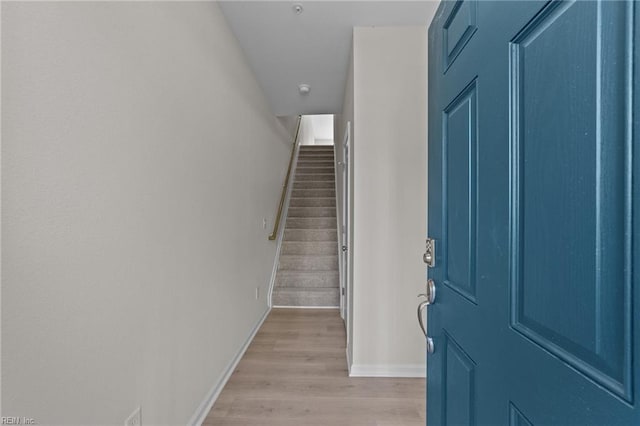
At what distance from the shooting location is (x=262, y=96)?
10.6 feet

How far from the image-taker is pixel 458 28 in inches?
31.6

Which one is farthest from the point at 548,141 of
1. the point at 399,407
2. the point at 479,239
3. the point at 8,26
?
the point at 399,407

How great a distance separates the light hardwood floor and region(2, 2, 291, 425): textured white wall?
0.25 meters

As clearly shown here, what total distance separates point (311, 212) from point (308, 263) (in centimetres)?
108

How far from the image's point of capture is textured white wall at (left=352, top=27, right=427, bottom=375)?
2143 mm

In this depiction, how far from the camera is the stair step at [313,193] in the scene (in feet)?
17.4

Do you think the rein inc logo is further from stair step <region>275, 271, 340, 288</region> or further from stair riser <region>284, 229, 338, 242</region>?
stair riser <region>284, 229, 338, 242</region>

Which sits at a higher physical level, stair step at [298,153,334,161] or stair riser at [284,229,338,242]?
stair step at [298,153,334,161]

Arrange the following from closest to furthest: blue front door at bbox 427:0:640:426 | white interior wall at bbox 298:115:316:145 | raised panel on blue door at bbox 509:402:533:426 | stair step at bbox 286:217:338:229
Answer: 1. blue front door at bbox 427:0:640:426
2. raised panel on blue door at bbox 509:402:533:426
3. stair step at bbox 286:217:338:229
4. white interior wall at bbox 298:115:316:145

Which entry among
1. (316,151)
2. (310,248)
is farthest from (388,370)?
(316,151)

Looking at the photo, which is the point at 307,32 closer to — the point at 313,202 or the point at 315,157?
the point at 313,202

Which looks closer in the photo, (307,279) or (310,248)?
(307,279)

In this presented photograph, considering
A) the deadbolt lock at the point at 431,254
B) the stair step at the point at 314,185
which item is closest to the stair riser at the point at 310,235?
the stair step at the point at 314,185

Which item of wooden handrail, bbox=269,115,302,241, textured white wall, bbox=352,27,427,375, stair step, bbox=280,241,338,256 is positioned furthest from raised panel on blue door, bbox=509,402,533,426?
stair step, bbox=280,241,338,256
